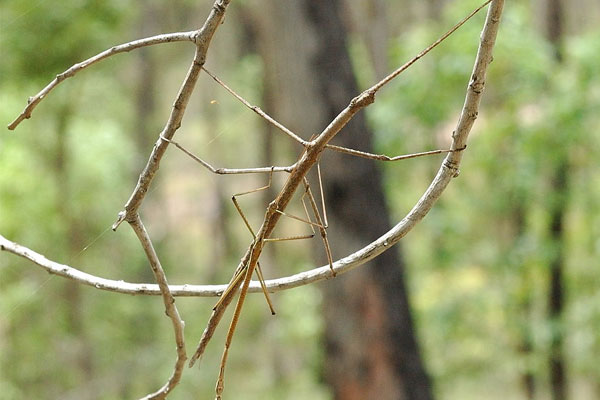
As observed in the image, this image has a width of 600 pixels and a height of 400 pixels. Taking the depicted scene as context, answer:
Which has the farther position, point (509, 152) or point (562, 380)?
point (562, 380)

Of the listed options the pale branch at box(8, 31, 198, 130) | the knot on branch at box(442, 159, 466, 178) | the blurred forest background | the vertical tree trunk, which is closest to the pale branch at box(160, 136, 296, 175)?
the pale branch at box(8, 31, 198, 130)

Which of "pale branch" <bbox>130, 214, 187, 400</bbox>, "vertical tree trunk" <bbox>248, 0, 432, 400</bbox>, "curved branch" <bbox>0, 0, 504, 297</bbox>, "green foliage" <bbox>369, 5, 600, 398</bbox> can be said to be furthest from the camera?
"green foliage" <bbox>369, 5, 600, 398</bbox>

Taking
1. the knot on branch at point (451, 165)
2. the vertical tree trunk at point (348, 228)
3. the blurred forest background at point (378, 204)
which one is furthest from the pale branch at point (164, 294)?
the vertical tree trunk at point (348, 228)

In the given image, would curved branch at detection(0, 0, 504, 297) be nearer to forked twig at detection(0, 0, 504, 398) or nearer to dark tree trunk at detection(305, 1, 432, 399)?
forked twig at detection(0, 0, 504, 398)

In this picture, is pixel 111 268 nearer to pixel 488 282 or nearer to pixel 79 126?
pixel 79 126

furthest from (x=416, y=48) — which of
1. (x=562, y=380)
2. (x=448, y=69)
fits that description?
(x=562, y=380)

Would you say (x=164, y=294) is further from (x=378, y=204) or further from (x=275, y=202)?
(x=378, y=204)
